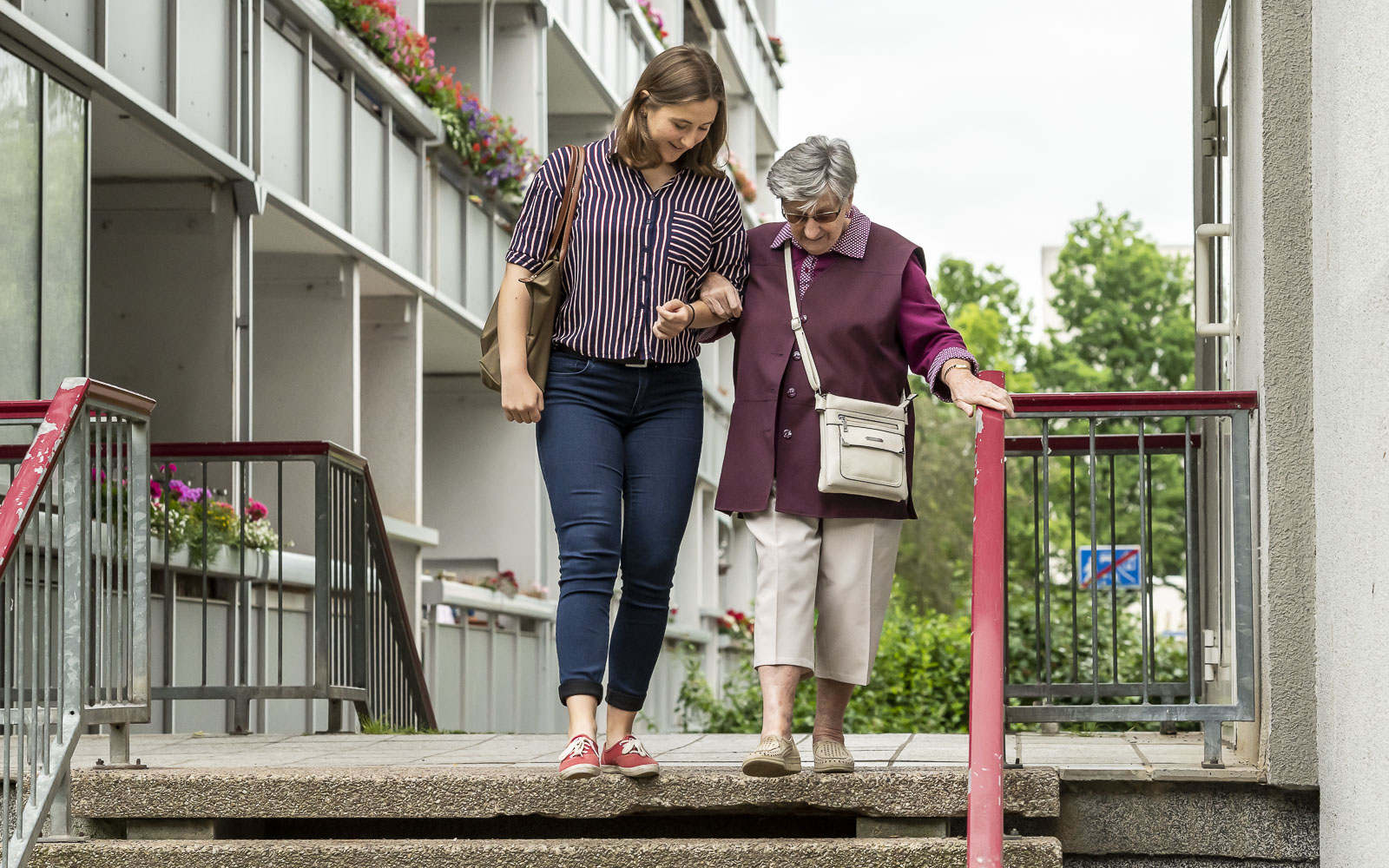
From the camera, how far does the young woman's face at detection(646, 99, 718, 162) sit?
4.37 meters

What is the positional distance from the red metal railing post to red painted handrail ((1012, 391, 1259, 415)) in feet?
2.37

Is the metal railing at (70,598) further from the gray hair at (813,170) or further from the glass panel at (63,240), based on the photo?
the glass panel at (63,240)

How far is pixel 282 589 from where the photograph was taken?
352 inches

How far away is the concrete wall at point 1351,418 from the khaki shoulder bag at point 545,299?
6.21 feet

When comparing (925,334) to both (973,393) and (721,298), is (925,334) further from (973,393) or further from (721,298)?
(721,298)

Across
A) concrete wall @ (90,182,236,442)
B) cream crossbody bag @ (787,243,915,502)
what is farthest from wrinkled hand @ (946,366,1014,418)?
concrete wall @ (90,182,236,442)

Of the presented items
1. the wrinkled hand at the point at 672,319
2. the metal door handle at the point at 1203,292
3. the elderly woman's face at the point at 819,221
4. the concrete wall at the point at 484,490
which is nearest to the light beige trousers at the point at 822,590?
the wrinkled hand at the point at 672,319

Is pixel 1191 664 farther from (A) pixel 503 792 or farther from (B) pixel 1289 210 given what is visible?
(A) pixel 503 792

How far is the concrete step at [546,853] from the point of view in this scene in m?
4.36

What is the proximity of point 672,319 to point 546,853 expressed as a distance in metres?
1.37

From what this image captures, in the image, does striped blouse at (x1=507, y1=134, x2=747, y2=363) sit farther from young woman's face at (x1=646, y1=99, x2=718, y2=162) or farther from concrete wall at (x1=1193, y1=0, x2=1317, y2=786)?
concrete wall at (x1=1193, y1=0, x2=1317, y2=786)

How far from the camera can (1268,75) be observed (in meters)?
5.03

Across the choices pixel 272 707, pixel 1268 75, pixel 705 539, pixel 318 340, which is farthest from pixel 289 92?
pixel 705 539

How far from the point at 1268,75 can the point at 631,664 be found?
2.45 m
